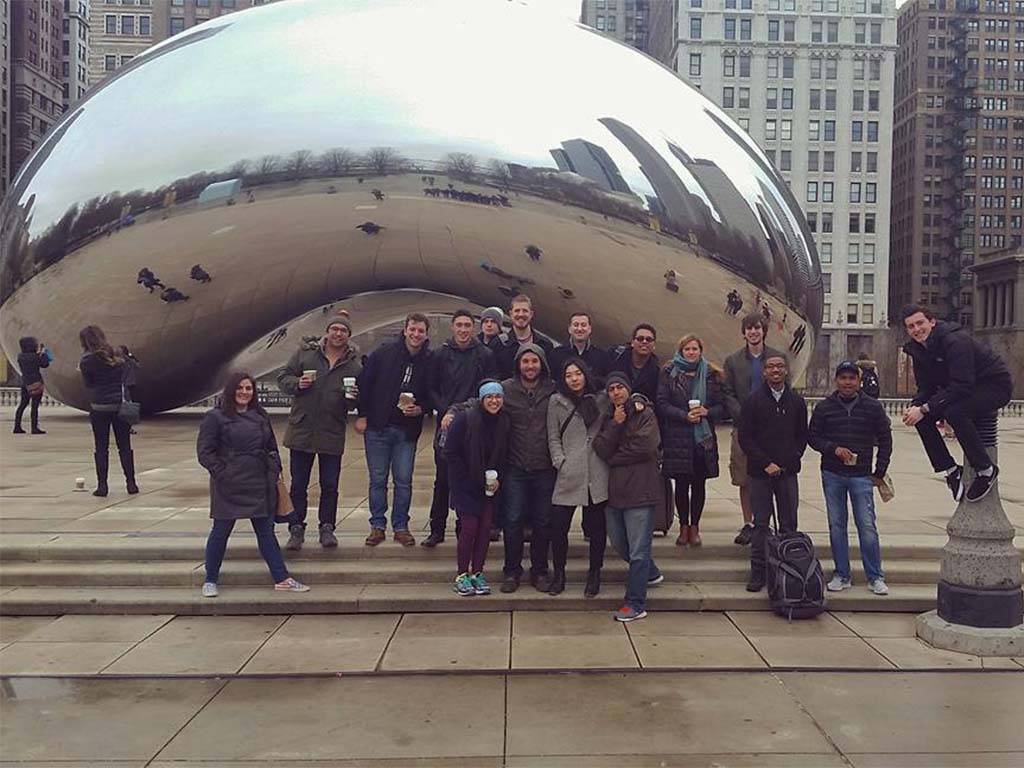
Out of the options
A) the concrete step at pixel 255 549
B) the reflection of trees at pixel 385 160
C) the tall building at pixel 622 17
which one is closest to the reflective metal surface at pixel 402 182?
the reflection of trees at pixel 385 160

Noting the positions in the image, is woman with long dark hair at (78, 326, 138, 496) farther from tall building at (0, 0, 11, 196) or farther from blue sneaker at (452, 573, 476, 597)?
tall building at (0, 0, 11, 196)

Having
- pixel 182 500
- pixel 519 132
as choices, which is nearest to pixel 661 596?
pixel 182 500

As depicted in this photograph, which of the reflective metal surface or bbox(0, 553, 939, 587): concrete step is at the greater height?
the reflective metal surface

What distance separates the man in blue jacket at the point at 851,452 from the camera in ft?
17.2

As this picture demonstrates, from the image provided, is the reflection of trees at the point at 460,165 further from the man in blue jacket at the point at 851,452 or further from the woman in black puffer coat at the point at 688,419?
the man in blue jacket at the point at 851,452

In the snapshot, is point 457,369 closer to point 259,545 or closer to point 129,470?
point 259,545

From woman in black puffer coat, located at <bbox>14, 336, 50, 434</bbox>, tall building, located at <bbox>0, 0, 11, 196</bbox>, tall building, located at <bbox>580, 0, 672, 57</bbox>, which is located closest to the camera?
woman in black puffer coat, located at <bbox>14, 336, 50, 434</bbox>

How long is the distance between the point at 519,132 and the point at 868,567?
688 centimetres

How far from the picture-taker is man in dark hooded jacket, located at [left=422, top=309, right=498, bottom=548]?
5.68 m

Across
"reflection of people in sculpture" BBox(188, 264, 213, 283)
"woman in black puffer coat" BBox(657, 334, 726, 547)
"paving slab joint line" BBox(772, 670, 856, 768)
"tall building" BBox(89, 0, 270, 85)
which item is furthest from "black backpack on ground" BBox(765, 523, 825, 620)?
"tall building" BBox(89, 0, 270, 85)

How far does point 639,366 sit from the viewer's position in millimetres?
5695

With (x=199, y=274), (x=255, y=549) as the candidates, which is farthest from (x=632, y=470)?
(x=199, y=274)

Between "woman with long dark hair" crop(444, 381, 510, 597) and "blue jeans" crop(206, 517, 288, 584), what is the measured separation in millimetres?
1135

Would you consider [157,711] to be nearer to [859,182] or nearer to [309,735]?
[309,735]
